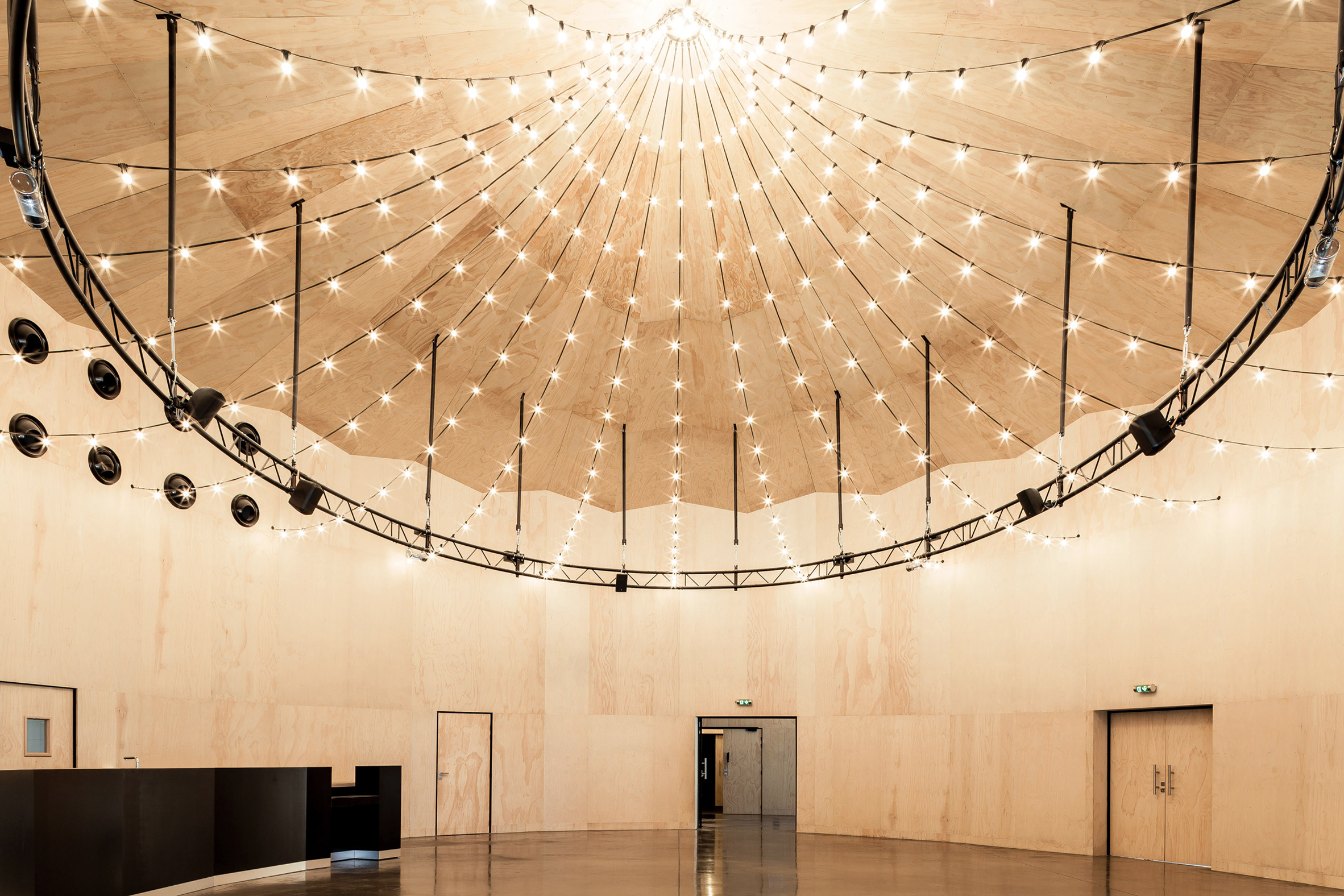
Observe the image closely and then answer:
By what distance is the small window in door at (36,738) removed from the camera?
31.9 ft

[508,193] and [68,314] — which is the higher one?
[508,193]

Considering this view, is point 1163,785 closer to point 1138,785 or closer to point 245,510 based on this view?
point 1138,785

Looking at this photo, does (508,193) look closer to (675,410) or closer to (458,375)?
(458,375)

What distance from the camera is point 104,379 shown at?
11.0 meters

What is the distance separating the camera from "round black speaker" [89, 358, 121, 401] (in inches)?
430

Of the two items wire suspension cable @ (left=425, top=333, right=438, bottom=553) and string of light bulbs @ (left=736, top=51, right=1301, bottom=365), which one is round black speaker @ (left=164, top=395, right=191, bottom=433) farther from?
string of light bulbs @ (left=736, top=51, right=1301, bottom=365)

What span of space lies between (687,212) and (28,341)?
23.3 ft

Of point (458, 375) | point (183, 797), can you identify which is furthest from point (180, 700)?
point (458, 375)

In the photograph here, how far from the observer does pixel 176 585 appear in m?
12.0

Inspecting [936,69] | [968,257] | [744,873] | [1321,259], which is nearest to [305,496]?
[744,873]

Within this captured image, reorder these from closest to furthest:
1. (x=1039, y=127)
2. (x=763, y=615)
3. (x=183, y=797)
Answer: (x=183, y=797) → (x=1039, y=127) → (x=763, y=615)

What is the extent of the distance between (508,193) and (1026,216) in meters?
5.63

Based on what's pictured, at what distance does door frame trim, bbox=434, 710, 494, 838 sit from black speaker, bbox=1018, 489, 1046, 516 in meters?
9.05

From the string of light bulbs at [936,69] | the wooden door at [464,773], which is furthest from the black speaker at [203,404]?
the wooden door at [464,773]
